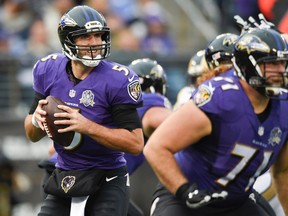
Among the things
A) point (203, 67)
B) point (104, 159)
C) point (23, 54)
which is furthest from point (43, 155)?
point (104, 159)

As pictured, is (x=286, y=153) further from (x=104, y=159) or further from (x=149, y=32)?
(x=149, y=32)

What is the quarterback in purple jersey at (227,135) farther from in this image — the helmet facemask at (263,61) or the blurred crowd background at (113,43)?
the blurred crowd background at (113,43)

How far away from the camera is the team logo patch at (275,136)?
5.61m

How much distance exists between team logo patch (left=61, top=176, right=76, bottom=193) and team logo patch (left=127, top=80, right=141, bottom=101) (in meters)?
0.68

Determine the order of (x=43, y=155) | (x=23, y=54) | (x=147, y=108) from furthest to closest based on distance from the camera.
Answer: (x=23, y=54)
(x=43, y=155)
(x=147, y=108)

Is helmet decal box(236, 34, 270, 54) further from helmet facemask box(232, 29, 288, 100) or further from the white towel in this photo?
the white towel

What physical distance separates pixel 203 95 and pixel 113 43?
28.1 feet

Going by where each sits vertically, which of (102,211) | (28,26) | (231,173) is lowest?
(28,26)

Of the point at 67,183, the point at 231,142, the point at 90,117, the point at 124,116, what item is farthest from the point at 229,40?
the point at 231,142

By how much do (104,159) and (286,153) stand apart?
127 cm

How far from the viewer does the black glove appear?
212 inches

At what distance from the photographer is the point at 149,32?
14055mm

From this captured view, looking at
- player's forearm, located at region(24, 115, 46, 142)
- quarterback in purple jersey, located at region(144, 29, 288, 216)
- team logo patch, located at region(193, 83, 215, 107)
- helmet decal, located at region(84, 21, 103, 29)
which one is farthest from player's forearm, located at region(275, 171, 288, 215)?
player's forearm, located at region(24, 115, 46, 142)

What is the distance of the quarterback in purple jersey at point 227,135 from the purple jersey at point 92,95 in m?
0.66
